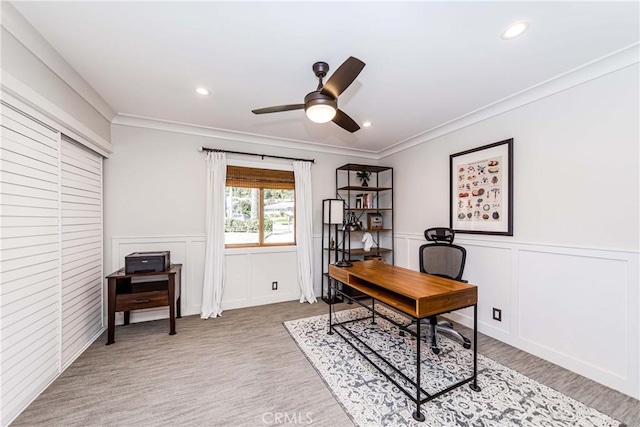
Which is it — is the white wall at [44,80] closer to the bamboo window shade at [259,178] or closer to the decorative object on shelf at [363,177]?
the bamboo window shade at [259,178]

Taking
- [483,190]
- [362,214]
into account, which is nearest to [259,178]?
[362,214]

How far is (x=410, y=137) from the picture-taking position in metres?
3.85

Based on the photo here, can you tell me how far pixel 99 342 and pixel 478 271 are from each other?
4.28 metres

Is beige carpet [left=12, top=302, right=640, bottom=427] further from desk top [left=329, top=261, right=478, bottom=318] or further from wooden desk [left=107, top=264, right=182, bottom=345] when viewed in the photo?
desk top [left=329, top=261, right=478, bottom=318]

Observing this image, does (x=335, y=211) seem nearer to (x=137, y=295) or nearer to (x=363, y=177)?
(x=363, y=177)

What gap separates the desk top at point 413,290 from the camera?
1.69 meters

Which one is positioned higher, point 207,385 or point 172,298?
point 172,298

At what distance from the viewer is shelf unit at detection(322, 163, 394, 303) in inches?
167

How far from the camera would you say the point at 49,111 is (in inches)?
76.0

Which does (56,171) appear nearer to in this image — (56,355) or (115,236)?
(115,236)

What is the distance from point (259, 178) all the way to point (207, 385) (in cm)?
262

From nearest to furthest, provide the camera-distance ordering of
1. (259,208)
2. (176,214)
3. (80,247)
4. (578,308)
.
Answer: (578,308)
(80,247)
(176,214)
(259,208)

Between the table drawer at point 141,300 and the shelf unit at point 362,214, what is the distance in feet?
7.43

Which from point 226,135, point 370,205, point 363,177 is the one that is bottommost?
point 370,205
